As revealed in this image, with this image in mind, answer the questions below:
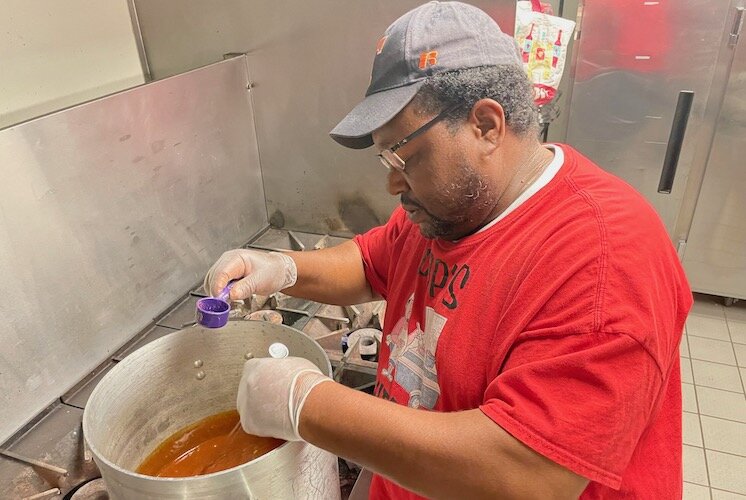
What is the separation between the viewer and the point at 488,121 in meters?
0.71

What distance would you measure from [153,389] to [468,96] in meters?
0.78

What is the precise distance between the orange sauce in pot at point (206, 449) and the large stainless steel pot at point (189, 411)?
0.06 feet

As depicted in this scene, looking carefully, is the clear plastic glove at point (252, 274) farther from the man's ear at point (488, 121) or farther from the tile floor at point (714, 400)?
the tile floor at point (714, 400)

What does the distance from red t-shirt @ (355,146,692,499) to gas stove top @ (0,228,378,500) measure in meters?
0.42

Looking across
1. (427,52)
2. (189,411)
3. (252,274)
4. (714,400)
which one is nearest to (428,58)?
(427,52)

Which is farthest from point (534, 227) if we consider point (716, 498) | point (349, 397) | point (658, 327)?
point (716, 498)

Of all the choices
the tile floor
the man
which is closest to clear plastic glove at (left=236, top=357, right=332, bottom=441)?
the man

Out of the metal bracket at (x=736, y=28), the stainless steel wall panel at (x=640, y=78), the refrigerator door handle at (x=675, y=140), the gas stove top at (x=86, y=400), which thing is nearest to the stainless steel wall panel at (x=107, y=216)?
the gas stove top at (x=86, y=400)

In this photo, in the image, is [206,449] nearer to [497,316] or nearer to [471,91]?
[497,316]

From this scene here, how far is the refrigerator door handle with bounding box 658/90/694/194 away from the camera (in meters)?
1.92

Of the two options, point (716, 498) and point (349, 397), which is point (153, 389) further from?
point (716, 498)

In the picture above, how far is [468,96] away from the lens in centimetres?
69

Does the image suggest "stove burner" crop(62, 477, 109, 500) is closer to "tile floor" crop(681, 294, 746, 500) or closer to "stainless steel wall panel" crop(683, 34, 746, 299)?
"tile floor" crop(681, 294, 746, 500)

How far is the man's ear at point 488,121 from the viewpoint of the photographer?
0.69 metres
